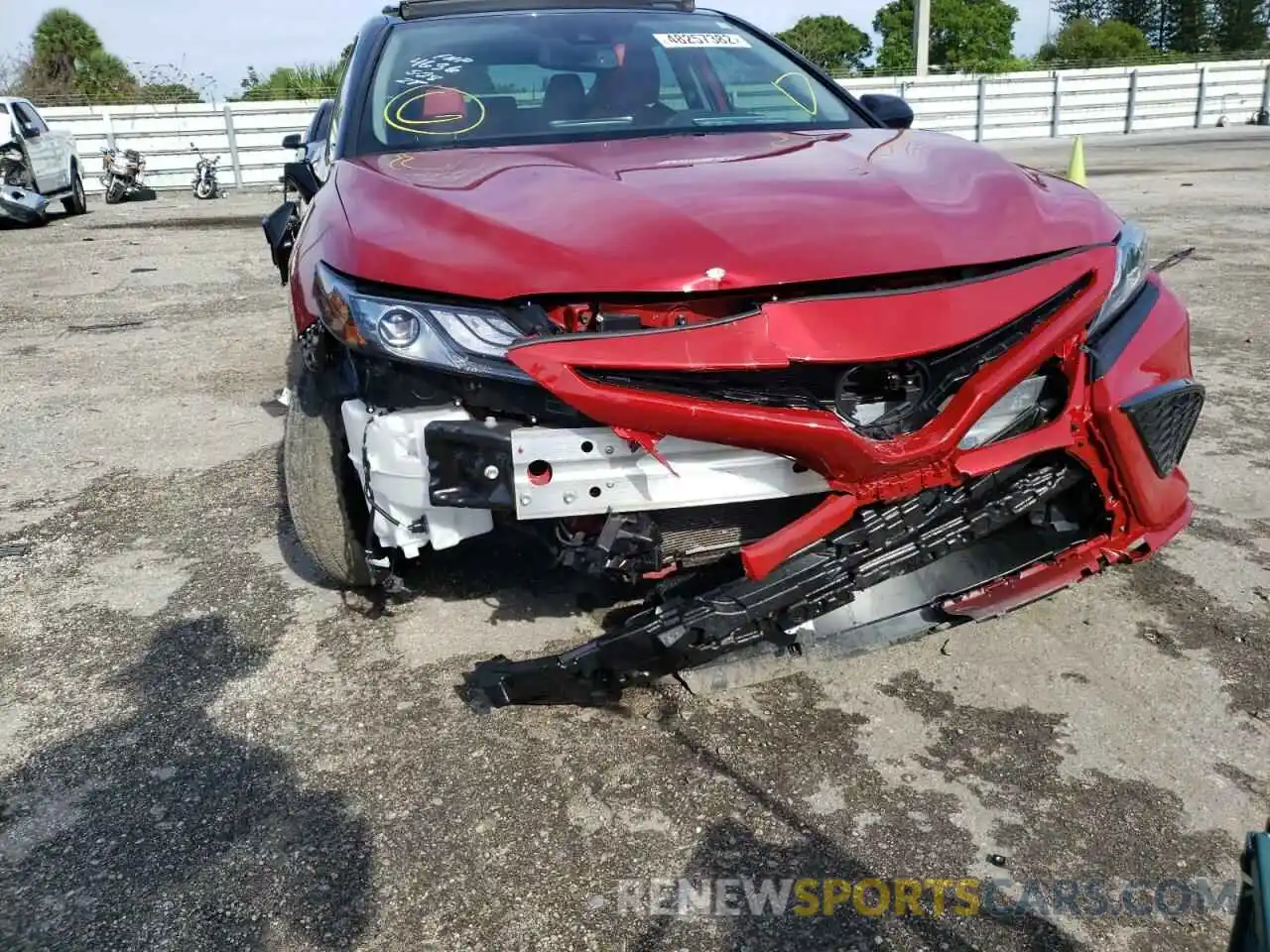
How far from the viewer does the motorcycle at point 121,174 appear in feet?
55.6

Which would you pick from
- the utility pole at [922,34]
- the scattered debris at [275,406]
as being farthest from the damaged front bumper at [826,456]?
the utility pole at [922,34]

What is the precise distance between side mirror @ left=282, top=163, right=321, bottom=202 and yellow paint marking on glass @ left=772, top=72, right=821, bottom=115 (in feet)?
5.17

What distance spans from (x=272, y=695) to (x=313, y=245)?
110 cm

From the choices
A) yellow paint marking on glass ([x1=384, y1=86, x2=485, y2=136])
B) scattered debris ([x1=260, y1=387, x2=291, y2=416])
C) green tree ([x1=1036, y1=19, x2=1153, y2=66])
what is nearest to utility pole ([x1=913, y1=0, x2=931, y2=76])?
scattered debris ([x1=260, y1=387, x2=291, y2=416])

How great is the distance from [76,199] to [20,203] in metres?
2.34

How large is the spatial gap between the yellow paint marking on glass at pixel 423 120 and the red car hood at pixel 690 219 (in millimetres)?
429

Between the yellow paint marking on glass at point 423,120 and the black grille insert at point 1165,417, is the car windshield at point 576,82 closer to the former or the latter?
the yellow paint marking on glass at point 423,120

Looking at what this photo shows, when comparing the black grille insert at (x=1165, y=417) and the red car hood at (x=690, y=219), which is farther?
the black grille insert at (x=1165, y=417)

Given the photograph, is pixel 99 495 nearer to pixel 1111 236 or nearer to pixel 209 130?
pixel 1111 236

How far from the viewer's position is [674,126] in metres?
3.32

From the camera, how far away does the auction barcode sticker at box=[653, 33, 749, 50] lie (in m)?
Answer: 3.75

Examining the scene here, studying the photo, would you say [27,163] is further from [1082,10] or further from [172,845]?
[1082,10]

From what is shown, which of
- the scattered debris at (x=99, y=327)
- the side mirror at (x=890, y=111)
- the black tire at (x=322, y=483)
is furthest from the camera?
the scattered debris at (x=99, y=327)

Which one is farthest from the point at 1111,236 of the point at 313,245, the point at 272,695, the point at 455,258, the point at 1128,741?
the point at 272,695
